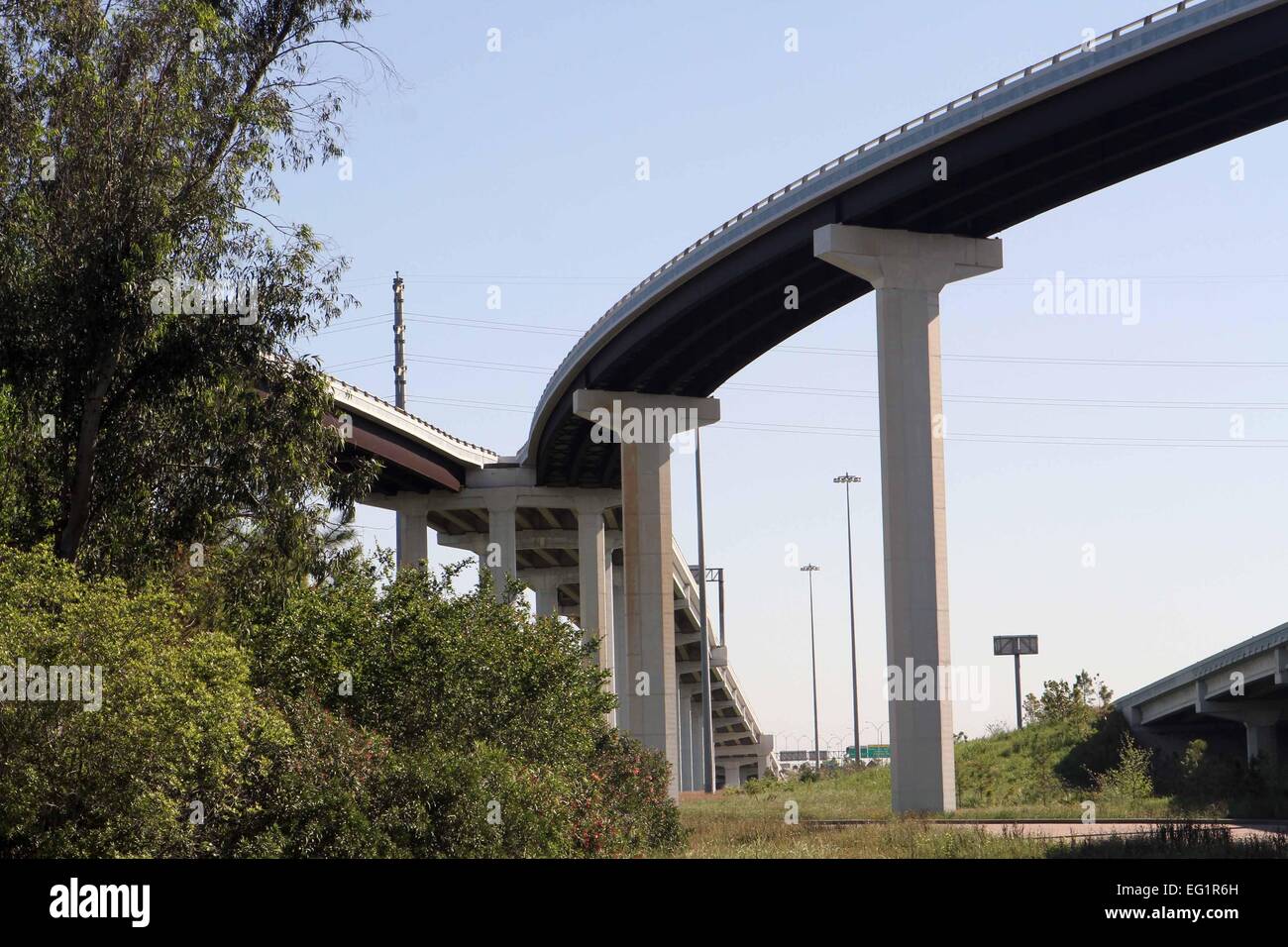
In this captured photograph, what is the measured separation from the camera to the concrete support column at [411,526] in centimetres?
7488

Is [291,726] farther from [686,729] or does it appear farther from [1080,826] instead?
[686,729]

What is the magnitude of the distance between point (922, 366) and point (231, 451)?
19.2 metres

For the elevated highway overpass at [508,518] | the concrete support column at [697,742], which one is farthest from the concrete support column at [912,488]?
the concrete support column at [697,742]

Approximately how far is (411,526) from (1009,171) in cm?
4379

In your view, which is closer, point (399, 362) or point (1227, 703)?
point (1227, 703)

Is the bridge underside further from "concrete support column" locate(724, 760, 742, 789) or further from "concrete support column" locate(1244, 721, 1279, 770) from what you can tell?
"concrete support column" locate(724, 760, 742, 789)

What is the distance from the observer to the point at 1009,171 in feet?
124

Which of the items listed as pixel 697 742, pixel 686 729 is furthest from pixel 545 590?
pixel 697 742

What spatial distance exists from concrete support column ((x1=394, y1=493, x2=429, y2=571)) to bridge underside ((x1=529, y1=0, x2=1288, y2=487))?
22.2m
